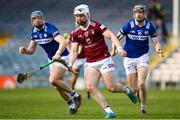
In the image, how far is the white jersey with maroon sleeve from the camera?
1630 centimetres

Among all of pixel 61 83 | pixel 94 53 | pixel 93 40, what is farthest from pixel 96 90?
pixel 61 83

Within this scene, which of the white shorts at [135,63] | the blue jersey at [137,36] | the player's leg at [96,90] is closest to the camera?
the player's leg at [96,90]

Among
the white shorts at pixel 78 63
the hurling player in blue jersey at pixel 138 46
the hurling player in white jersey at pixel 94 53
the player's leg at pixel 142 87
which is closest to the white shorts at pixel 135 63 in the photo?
the hurling player in blue jersey at pixel 138 46

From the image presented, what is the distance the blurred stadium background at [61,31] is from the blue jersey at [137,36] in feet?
60.0

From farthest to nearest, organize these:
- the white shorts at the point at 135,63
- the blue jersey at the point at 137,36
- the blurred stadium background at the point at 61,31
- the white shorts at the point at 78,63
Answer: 1. the blurred stadium background at the point at 61,31
2. the white shorts at the point at 78,63
3. the white shorts at the point at 135,63
4. the blue jersey at the point at 137,36

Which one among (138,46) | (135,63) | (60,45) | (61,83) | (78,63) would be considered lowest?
(78,63)

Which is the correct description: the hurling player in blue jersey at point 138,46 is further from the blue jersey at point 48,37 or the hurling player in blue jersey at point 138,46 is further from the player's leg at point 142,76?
the blue jersey at point 48,37

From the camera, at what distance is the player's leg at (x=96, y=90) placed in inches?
634

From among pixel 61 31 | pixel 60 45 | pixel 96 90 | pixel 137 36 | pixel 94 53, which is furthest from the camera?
pixel 61 31

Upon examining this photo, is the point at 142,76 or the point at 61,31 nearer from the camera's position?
the point at 142,76

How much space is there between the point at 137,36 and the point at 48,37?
2.12m

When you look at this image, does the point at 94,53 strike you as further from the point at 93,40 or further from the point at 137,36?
the point at 137,36

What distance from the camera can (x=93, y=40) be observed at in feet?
53.7

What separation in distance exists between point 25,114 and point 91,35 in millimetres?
2722
